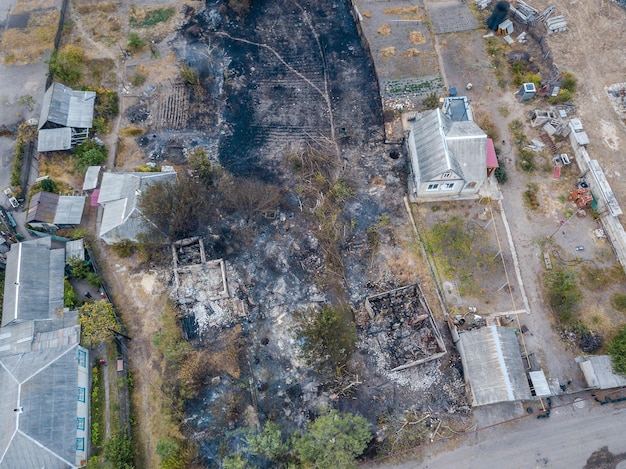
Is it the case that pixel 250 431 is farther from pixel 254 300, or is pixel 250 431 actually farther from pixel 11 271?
pixel 11 271

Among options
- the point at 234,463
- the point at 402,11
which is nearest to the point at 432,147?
the point at 402,11

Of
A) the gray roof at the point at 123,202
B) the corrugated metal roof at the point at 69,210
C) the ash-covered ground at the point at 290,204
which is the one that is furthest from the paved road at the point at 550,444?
the corrugated metal roof at the point at 69,210

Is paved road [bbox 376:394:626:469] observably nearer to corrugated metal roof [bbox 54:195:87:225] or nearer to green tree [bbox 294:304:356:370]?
green tree [bbox 294:304:356:370]

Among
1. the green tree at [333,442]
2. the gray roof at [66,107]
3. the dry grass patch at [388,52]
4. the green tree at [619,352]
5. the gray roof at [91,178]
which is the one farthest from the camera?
the dry grass patch at [388,52]

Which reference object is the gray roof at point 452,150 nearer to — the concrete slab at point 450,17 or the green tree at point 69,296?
the concrete slab at point 450,17

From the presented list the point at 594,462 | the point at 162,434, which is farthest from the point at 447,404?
the point at 162,434

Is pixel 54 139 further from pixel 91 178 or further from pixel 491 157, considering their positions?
pixel 491 157

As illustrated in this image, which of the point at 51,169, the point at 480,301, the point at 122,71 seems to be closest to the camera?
the point at 480,301
